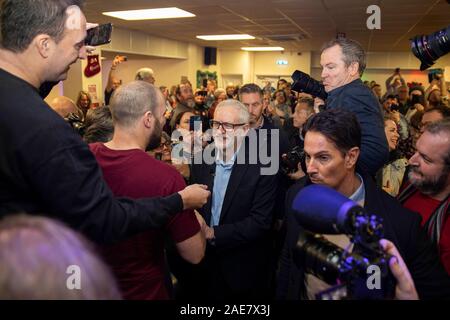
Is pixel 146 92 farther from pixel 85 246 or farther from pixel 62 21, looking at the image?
pixel 85 246

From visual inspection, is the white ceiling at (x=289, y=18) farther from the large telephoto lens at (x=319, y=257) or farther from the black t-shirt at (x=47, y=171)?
the large telephoto lens at (x=319, y=257)

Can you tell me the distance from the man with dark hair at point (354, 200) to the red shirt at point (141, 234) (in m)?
0.43

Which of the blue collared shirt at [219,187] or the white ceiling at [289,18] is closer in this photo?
the blue collared shirt at [219,187]

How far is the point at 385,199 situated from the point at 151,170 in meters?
0.80

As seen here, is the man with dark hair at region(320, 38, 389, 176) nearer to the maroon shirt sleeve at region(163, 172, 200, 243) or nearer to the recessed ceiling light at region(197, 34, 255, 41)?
the maroon shirt sleeve at region(163, 172, 200, 243)

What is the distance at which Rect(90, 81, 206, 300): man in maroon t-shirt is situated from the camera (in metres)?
1.20

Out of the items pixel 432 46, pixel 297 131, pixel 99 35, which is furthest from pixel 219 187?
pixel 297 131

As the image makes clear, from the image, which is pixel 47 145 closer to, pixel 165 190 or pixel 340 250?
pixel 165 190

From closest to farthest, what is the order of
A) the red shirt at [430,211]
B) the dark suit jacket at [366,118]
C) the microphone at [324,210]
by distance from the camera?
the microphone at [324,210], the red shirt at [430,211], the dark suit jacket at [366,118]

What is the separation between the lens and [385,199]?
4.17 feet

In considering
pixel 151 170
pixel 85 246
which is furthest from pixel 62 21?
pixel 85 246

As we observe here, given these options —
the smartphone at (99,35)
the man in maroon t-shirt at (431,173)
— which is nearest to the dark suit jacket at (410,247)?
the man in maroon t-shirt at (431,173)

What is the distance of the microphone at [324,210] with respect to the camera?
2.32 feet

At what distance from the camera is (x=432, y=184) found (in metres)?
1.49
